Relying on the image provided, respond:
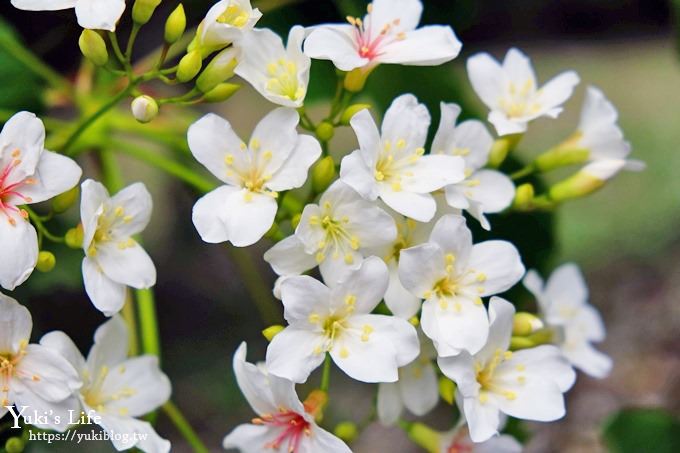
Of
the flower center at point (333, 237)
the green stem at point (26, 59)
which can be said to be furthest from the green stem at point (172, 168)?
the flower center at point (333, 237)

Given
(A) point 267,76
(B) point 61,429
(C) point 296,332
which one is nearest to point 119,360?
(B) point 61,429

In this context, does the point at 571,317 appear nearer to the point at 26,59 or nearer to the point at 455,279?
the point at 455,279

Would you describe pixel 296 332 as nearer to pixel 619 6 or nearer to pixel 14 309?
pixel 14 309

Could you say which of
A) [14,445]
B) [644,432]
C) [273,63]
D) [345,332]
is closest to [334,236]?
[345,332]

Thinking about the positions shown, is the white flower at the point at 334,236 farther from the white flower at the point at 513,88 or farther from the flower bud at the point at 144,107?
the white flower at the point at 513,88

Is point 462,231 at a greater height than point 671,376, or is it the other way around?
point 462,231
